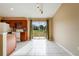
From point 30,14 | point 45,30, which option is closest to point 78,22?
point 45,30

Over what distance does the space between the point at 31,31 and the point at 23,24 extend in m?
0.41

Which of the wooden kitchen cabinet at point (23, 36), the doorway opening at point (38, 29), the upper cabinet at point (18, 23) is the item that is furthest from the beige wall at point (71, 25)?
the wooden kitchen cabinet at point (23, 36)

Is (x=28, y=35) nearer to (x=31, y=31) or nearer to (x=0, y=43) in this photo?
(x=31, y=31)

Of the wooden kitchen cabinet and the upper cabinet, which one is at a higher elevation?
the upper cabinet

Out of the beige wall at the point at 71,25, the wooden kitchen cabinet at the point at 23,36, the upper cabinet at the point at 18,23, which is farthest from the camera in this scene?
the wooden kitchen cabinet at the point at 23,36

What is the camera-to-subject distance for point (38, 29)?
455 cm

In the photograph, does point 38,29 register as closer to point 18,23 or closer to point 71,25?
point 18,23

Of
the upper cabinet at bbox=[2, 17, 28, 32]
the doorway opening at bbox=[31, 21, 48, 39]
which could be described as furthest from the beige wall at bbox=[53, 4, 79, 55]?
the upper cabinet at bbox=[2, 17, 28, 32]

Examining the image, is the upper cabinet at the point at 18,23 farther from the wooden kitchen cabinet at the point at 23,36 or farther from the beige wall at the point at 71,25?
the beige wall at the point at 71,25

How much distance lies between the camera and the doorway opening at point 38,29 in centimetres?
458

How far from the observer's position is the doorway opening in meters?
4.58

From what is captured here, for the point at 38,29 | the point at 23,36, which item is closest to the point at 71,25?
the point at 38,29

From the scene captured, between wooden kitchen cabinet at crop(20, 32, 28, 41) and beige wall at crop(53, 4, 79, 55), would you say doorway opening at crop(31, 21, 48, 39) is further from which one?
beige wall at crop(53, 4, 79, 55)

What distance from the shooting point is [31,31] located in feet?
15.6
